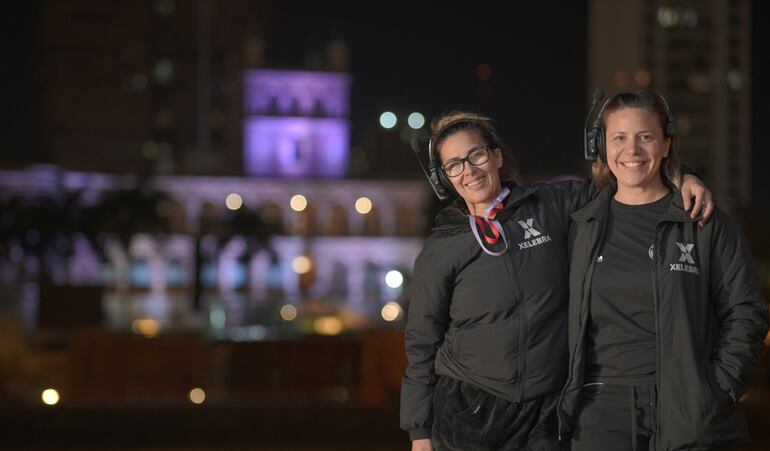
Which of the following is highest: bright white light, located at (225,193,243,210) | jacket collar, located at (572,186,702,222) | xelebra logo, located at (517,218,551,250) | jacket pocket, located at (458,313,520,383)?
jacket collar, located at (572,186,702,222)

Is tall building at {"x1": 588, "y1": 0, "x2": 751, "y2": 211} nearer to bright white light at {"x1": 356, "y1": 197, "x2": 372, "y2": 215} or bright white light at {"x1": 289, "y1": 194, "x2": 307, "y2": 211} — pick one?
bright white light at {"x1": 356, "y1": 197, "x2": 372, "y2": 215}

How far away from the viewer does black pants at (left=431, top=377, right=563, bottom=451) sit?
384 centimetres

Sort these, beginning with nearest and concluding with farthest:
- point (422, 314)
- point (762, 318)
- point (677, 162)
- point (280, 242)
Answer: point (762, 318) → point (677, 162) → point (422, 314) → point (280, 242)

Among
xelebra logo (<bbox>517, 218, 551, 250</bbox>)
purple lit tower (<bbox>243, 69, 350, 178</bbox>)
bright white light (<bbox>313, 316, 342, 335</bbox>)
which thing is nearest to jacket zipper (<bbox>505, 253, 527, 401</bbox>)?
xelebra logo (<bbox>517, 218, 551, 250</bbox>)

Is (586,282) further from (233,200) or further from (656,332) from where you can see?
(233,200)

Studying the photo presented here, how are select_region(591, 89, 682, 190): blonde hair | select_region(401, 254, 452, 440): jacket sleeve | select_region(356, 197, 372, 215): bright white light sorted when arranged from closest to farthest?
1. select_region(591, 89, 682, 190): blonde hair
2. select_region(401, 254, 452, 440): jacket sleeve
3. select_region(356, 197, 372, 215): bright white light

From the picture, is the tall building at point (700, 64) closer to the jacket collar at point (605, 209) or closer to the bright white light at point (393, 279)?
the bright white light at point (393, 279)

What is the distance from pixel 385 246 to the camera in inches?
2908

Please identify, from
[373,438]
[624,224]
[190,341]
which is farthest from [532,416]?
[190,341]

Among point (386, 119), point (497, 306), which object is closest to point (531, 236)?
point (497, 306)

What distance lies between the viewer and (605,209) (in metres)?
3.74

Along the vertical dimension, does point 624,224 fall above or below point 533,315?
above

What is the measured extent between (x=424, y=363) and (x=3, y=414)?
24.1ft

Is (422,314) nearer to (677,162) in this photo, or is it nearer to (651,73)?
(677,162)
